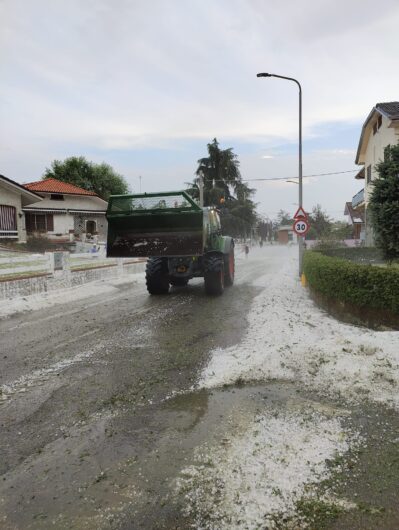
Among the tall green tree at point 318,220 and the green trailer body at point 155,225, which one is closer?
the green trailer body at point 155,225

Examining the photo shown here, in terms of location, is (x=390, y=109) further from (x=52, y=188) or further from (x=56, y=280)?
(x=52, y=188)

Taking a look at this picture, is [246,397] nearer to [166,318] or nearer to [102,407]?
[102,407]

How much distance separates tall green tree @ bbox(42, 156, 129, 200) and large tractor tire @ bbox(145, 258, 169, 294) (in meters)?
38.4

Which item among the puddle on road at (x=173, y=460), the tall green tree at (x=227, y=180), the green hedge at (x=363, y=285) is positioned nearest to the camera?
the puddle on road at (x=173, y=460)

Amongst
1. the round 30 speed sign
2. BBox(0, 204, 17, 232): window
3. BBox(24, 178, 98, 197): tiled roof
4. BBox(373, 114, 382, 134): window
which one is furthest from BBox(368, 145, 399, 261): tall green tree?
BBox(24, 178, 98, 197): tiled roof

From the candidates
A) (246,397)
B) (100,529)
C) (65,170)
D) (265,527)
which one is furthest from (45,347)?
(65,170)

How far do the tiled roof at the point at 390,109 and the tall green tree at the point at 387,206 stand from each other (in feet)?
33.7

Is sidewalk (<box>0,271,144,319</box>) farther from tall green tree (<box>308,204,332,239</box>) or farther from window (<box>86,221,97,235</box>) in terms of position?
tall green tree (<box>308,204,332,239</box>)

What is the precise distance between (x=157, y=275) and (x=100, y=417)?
769 centimetres

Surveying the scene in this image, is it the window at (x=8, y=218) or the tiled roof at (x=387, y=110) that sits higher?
the tiled roof at (x=387, y=110)

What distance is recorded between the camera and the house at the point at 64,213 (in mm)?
31234

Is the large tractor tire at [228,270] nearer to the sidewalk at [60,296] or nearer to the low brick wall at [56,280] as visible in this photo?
the sidewalk at [60,296]

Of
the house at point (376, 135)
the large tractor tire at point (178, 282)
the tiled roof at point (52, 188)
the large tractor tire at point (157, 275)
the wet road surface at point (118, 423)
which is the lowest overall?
the wet road surface at point (118, 423)

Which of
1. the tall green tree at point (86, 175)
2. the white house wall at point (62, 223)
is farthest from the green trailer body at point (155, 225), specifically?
the tall green tree at point (86, 175)
